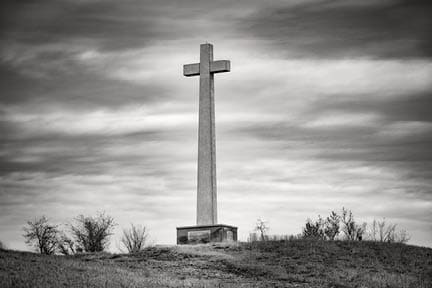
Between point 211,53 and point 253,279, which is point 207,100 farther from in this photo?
point 253,279

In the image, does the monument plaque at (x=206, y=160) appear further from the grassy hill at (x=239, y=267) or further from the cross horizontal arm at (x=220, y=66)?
the grassy hill at (x=239, y=267)

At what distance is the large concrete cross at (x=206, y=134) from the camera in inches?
1356

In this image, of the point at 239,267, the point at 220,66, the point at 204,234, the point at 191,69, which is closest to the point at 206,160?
the point at 204,234

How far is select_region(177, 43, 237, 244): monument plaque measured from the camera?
33812 millimetres

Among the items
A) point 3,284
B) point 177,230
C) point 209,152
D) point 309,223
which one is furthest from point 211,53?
point 3,284

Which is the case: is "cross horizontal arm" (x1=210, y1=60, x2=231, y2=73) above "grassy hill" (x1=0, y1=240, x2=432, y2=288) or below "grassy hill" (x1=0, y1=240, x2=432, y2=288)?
above

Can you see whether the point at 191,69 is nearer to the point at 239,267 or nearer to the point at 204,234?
the point at 204,234

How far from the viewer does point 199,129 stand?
1405 inches

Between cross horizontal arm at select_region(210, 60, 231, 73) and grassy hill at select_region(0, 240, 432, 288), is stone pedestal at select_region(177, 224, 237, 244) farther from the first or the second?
cross horizontal arm at select_region(210, 60, 231, 73)

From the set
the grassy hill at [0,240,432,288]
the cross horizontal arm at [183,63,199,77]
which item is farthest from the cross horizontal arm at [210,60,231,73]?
the grassy hill at [0,240,432,288]

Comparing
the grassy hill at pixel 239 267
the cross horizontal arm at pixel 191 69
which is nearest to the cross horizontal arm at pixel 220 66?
the cross horizontal arm at pixel 191 69

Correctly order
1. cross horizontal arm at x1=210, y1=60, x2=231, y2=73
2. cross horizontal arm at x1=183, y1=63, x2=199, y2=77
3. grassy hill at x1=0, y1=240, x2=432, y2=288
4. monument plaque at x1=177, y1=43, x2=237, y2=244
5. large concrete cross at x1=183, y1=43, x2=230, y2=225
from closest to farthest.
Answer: grassy hill at x1=0, y1=240, x2=432, y2=288 → monument plaque at x1=177, y1=43, x2=237, y2=244 → large concrete cross at x1=183, y1=43, x2=230, y2=225 → cross horizontal arm at x1=210, y1=60, x2=231, y2=73 → cross horizontal arm at x1=183, y1=63, x2=199, y2=77

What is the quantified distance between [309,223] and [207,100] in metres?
15.4

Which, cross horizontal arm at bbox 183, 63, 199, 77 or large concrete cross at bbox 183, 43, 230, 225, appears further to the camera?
cross horizontal arm at bbox 183, 63, 199, 77
